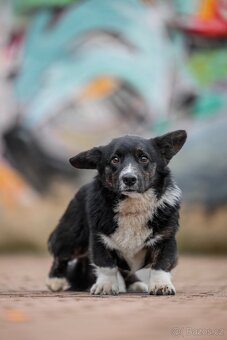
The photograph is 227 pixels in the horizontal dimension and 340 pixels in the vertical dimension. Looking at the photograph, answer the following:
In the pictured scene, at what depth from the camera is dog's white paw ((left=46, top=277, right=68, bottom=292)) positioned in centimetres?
584

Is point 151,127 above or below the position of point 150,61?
below

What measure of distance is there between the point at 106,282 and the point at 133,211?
18.0 inches

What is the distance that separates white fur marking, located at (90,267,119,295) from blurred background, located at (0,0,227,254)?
558cm

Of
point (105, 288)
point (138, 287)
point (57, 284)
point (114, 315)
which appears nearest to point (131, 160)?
point (105, 288)

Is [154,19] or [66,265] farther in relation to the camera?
[154,19]

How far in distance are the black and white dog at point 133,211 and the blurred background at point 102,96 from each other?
537 cm

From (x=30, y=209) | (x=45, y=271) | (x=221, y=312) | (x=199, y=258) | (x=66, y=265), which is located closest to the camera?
(x=221, y=312)

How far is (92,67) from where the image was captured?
11.2 metres

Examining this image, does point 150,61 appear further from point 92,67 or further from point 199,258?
point 199,258

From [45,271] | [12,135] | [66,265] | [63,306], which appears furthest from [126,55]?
[63,306]

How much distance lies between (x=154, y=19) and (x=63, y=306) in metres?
7.29

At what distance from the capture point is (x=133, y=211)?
208 inches

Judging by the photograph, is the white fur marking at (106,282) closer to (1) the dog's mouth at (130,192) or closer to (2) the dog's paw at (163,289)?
(2) the dog's paw at (163,289)

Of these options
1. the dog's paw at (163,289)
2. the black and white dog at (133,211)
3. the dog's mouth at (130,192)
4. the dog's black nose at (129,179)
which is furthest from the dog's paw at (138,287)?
the dog's black nose at (129,179)
